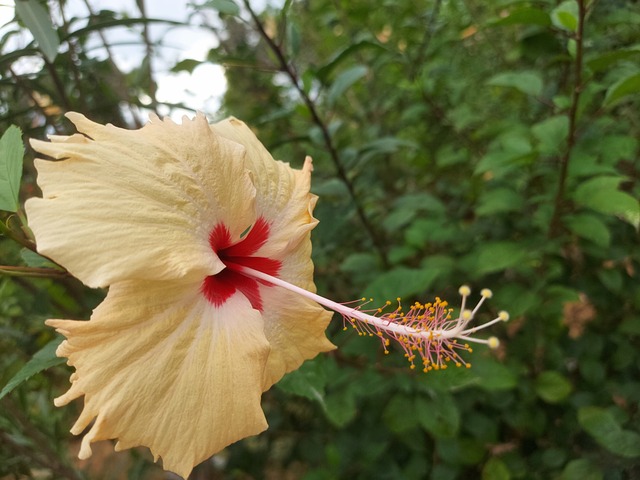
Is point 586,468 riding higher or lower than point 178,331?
lower

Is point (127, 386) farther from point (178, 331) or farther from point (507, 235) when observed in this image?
point (507, 235)

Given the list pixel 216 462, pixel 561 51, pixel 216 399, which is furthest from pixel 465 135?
pixel 216 462

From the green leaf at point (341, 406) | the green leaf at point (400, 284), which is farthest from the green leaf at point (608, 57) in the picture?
the green leaf at point (341, 406)

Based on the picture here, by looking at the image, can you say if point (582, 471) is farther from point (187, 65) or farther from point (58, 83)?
point (58, 83)

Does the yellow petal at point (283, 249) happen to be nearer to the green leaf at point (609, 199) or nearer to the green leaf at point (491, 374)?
the green leaf at point (491, 374)

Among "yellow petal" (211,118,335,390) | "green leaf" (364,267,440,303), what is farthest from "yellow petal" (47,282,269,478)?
"green leaf" (364,267,440,303)

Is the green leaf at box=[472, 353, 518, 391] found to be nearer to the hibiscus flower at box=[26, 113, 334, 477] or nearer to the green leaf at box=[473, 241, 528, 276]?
the green leaf at box=[473, 241, 528, 276]
